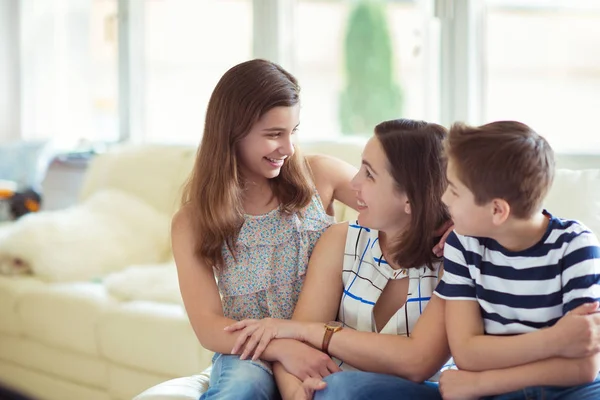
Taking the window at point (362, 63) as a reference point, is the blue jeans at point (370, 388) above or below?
below

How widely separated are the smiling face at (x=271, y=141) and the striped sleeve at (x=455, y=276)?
18.9 inches

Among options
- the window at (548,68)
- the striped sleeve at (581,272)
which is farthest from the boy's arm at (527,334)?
the window at (548,68)

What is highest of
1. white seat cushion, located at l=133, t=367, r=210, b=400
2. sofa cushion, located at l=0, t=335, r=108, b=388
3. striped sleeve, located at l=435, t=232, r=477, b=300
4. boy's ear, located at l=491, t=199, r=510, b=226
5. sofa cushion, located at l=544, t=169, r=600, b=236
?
boy's ear, located at l=491, t=199, r=510, b=226

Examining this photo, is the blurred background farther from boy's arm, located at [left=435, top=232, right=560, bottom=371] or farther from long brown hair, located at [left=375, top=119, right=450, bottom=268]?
boy's arm, located at [left=435, top=232, right=560, bottom=371]

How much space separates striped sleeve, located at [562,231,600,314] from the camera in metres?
1.35

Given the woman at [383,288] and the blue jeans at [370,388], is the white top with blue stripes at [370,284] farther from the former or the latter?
the blue jeans at [370,388]

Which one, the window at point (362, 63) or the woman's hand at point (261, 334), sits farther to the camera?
the window at point (362, 63)

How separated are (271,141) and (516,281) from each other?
0.64m

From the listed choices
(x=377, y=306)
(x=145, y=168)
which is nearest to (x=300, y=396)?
(x=377, y=306)

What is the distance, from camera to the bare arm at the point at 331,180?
200cm

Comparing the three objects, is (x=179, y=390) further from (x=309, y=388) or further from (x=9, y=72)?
(x=9, y=72)

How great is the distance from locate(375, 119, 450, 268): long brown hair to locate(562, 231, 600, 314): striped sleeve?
0.29 metres

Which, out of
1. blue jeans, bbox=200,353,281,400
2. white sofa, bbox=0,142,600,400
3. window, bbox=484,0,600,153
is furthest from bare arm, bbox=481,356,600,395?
window, bbox=484,0,600,153

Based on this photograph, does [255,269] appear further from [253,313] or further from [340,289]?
[340,289]
